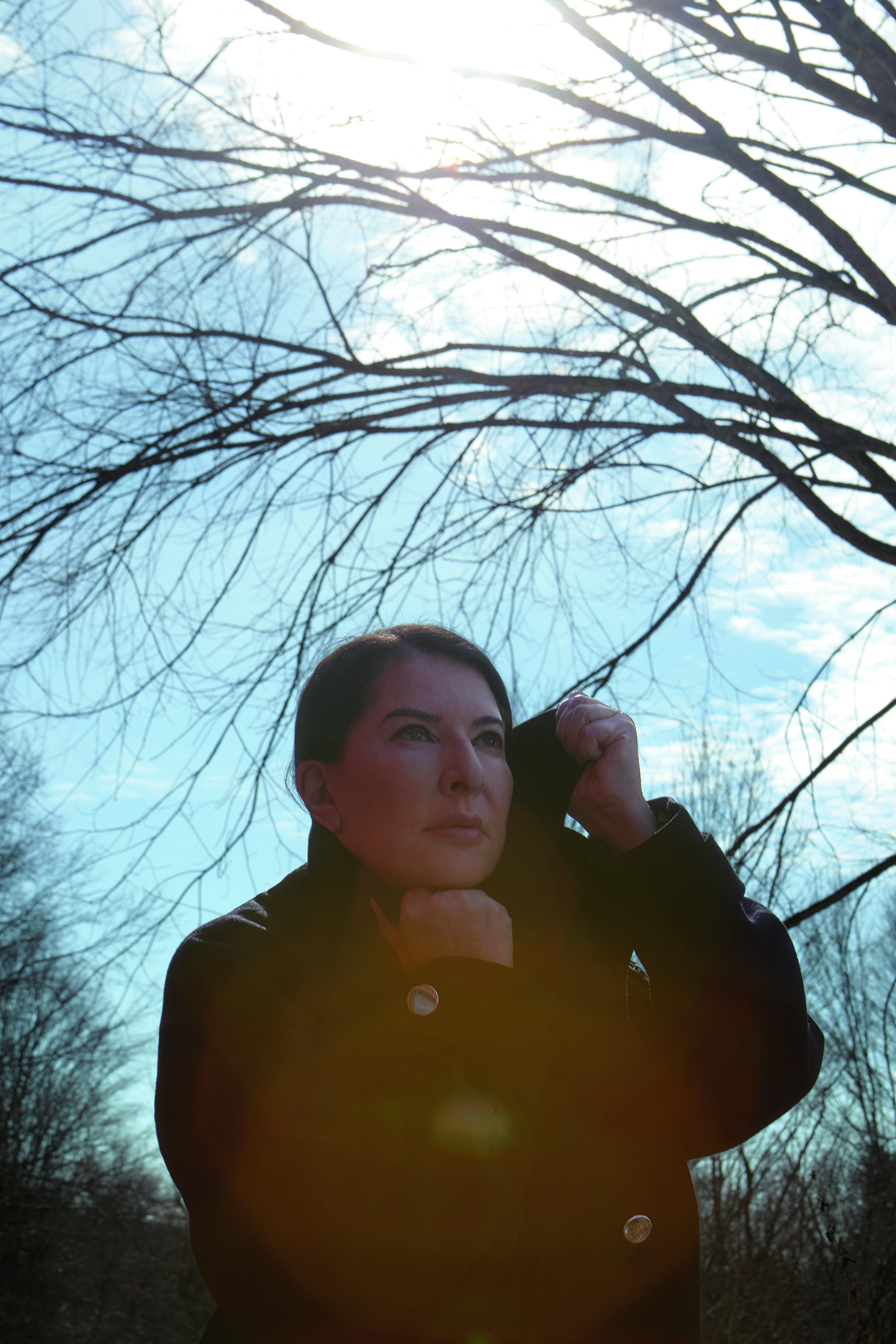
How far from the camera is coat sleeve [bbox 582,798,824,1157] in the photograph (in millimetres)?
1416

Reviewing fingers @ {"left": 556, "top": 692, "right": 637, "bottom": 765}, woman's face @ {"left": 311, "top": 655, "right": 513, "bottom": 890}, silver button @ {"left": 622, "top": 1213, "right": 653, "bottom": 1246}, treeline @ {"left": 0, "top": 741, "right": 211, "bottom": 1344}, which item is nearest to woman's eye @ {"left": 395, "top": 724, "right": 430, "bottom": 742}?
woman's face @ {"left": 311, "top": 655, "right": 513, "bottom": 890}

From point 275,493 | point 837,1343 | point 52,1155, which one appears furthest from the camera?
point 52,1155

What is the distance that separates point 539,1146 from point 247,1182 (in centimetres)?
40

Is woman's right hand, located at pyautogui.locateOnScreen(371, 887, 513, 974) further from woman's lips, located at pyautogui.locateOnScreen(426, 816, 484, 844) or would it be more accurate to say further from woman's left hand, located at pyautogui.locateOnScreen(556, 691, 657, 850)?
woman's left hand, located at pyautogui.locateOnScreen(556, 691, 657, 850)

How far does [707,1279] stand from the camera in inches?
277

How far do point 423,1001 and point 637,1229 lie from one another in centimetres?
44

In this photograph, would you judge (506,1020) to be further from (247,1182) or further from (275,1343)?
(275,1343)

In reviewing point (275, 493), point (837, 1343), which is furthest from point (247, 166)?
point (837, 1343)

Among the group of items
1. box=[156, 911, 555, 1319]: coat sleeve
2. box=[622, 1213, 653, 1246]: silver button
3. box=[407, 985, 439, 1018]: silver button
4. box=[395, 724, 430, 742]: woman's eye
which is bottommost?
box=[622, 1213, 653, 1246]: silver button

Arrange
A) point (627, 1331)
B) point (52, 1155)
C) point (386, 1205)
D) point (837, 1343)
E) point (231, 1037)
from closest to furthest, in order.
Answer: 1. point (386, 1205)
2. point (231, 1037)
3. point (627, 1331)
4. point (837, 1343)
5. point (52, 1155)

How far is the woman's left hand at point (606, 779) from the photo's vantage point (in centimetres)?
162

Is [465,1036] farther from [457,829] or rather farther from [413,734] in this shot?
[413,734]

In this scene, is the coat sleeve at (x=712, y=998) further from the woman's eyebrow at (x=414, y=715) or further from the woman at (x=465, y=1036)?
the woman's eyebrow at (x=414, y=715)

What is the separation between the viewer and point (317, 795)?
159 cm
